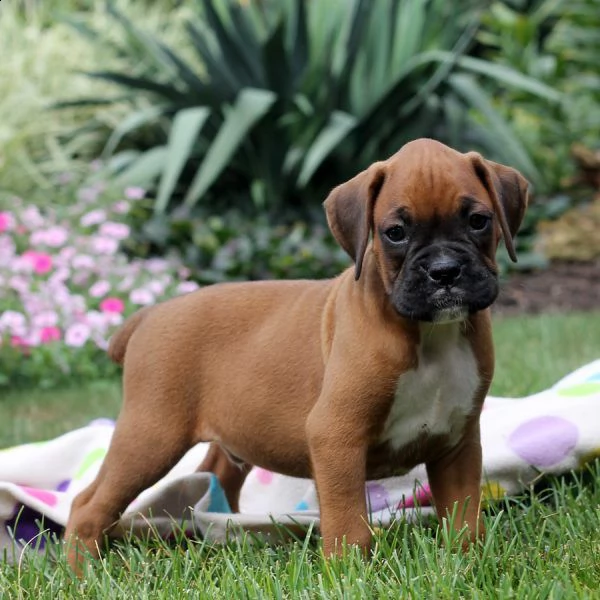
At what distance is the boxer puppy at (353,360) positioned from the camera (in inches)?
108

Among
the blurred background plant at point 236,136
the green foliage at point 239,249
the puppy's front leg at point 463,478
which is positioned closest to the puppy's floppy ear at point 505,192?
the puppy's front leg at point 463,478

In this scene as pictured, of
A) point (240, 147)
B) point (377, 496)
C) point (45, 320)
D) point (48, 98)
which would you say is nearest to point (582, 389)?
point (377, 496)

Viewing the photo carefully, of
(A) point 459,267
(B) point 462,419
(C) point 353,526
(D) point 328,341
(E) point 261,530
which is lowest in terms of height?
(E) point 261,530

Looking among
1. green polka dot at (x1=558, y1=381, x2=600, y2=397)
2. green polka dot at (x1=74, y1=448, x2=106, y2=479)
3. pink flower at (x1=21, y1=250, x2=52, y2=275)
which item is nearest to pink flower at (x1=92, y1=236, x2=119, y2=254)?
pink flower at (x1=21, y1=250, x2=52, y2=275)

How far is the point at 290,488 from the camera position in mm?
4055

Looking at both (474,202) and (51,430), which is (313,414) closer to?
(474,202)

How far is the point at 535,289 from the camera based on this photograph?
884 cm

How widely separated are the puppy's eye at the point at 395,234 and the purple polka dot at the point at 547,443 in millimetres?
1207

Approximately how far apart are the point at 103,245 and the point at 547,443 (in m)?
4.46

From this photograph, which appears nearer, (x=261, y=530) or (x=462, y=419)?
(x=462, y=419)

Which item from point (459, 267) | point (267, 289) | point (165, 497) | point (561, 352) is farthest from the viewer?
point (561, 352)

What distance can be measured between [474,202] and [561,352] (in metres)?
3.64

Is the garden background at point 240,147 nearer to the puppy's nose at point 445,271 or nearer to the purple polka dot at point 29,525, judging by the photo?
the purple polka dot at point 29,525

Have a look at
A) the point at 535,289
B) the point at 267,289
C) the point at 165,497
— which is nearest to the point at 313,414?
the point at 267,289
